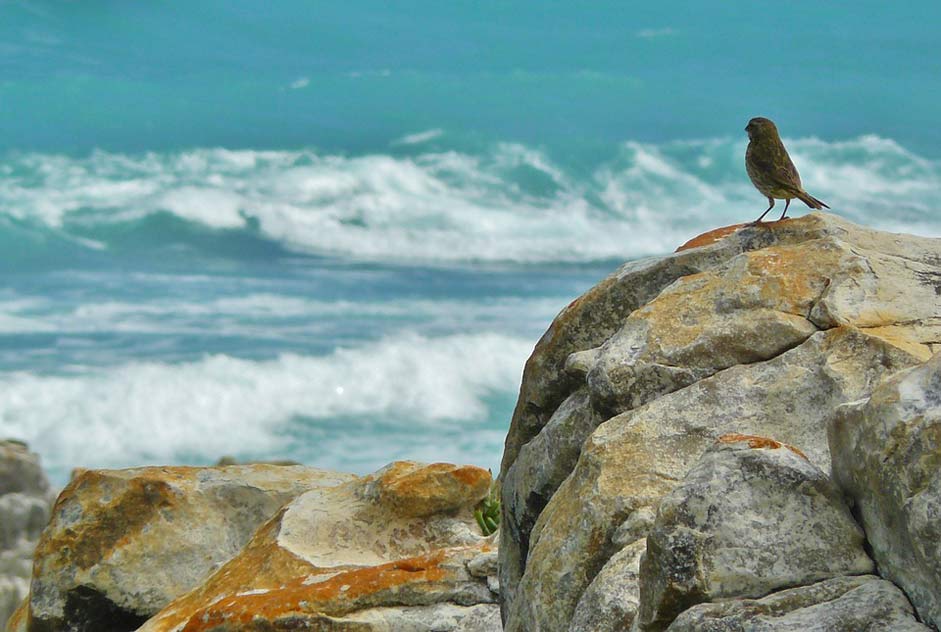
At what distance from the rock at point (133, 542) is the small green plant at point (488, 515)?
10.2ft

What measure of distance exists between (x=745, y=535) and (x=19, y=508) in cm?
2441

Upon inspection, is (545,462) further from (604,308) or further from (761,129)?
(761,129)

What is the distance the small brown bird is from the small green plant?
16.2 feet

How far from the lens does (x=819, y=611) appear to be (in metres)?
5.36

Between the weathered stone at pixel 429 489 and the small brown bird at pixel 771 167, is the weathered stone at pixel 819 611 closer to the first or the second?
the small brown bird at pixel 771 167

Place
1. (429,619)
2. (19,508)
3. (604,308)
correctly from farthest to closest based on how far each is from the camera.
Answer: (19,508), (429,619), (604,308)

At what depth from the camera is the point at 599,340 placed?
990 cm

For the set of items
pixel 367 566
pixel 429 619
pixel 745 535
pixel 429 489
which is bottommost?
pixel 429 619

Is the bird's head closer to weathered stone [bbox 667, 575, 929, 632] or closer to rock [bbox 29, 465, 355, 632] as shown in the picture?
weathered stone [bbox 667, 575, 929, 632]

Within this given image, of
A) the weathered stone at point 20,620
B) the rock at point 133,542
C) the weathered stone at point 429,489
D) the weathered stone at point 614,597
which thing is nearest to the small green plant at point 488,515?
the weathered stone at point 429,489

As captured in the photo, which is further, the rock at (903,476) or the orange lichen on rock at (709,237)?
the orange lichen on rock at (709,237)

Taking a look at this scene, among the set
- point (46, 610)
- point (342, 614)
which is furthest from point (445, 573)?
point (46, 610)

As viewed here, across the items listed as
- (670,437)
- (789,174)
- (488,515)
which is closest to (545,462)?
(670,437)

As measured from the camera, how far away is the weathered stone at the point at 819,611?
5246mm
